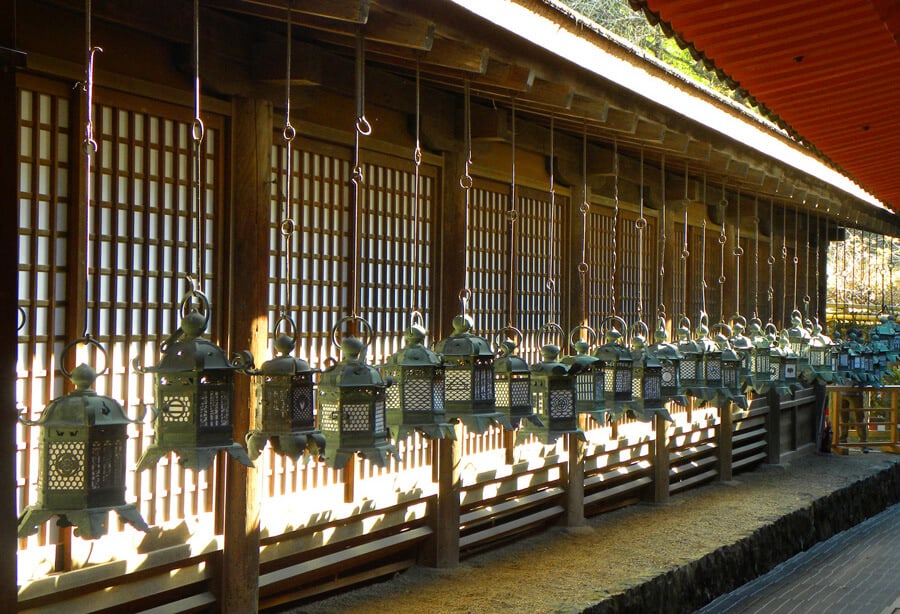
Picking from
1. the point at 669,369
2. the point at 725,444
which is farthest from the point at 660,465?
the point at 669,369

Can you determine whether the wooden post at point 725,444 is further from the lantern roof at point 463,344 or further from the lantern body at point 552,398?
the lantern roof at point 463,344

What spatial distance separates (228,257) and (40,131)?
172cm

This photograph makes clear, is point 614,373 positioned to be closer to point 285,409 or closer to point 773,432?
point 285,409

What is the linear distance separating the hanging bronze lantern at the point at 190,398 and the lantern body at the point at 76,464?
440mm

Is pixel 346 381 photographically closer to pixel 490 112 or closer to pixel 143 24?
pixel 143 24

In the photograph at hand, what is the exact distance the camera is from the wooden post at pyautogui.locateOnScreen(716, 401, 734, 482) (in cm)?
1716

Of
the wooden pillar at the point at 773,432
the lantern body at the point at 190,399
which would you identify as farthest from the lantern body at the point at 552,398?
the wooden pillar at the point at 773,432

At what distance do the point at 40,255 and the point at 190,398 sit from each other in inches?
72.0

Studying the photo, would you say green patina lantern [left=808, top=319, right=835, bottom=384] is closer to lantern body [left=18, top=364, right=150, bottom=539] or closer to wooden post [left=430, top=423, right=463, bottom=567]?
wooden post [left=430, top=423, right=463, bottom=567]

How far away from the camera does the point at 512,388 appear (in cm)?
699

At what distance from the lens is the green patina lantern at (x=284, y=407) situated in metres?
5.44

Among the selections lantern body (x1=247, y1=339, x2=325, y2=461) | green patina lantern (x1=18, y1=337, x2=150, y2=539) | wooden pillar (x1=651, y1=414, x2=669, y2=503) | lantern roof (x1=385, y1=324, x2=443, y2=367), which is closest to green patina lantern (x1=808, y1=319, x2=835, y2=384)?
wooden pillar (x1=651, y1=414, x2=669, y2=503)

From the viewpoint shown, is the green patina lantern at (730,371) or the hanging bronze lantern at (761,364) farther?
Answer: the hanging bronze lantern at (761,364)

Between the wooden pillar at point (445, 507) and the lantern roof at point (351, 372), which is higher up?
the lantern roof at point (351, 372)
